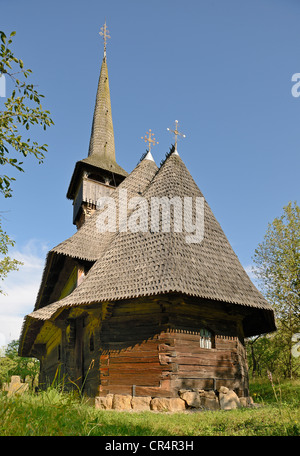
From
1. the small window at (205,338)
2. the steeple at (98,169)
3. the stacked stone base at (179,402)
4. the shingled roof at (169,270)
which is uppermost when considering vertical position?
the steeple at (98,169)

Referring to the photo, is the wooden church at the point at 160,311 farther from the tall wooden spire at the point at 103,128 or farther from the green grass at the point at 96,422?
the tall wooden spire at the point at 103,128

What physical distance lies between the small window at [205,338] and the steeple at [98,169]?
1076cm

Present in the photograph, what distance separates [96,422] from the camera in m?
4.23

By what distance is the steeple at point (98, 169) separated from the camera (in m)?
19.0

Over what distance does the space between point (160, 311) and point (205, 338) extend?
1.60 meters

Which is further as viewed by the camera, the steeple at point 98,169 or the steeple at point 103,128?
the steeple at point 103,128

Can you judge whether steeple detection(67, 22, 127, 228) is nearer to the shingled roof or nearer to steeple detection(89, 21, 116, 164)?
steeple detection(89, 21, 116, 164)

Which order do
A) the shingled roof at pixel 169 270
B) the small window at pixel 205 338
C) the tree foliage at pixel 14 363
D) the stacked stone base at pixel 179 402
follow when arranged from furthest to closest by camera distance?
1. the tree foliage at pixel 14 363
2. the small window at pixel 205 338
3. the shingled roof at pixel 169 270
4. the stacked stone base at pixel 179 402

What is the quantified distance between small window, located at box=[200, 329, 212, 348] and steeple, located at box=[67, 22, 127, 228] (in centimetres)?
1076

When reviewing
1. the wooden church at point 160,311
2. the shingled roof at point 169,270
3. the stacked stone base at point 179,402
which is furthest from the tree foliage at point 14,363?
the stacked stone base at point 179,402

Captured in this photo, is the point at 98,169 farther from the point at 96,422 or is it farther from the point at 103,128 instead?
the point at 96,422
